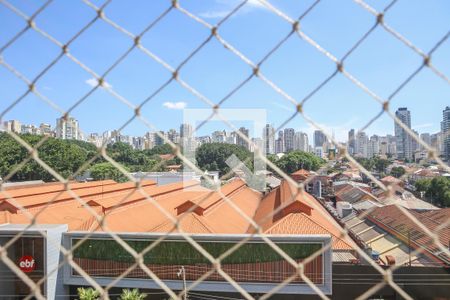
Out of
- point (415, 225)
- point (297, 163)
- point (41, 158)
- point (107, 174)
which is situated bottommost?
point (415, 225)

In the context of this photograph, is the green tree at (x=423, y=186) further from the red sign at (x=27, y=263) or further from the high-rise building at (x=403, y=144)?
the high-rise building at (x=403, y=144)

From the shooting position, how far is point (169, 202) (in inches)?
290

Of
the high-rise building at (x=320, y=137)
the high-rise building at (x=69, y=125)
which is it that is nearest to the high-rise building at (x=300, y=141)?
the high-rise building at (x=320, y=137)

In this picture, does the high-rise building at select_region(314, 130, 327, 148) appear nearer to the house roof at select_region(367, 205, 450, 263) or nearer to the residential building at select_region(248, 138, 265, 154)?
the residential building at select_region(248, 138, 265, 154)

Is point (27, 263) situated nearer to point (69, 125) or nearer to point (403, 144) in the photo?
point (69, 125)

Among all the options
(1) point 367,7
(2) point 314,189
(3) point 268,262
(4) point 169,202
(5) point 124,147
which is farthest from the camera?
(5) point 124,147

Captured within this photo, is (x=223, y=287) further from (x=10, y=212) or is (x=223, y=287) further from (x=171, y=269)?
(x=10, y=212)

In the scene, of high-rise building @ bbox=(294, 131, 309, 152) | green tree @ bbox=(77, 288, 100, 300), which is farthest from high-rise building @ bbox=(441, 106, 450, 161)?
high-rise building @ bbox=(294, 131, 309, 152)

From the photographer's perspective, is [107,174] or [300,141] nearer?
[107,174]

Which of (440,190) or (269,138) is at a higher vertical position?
(269,138)

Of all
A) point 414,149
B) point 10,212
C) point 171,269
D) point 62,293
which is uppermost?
point 414,149

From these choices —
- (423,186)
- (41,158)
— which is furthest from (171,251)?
(423,186)

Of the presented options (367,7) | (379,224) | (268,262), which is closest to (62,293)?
(268,262)

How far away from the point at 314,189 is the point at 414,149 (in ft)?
41.6
